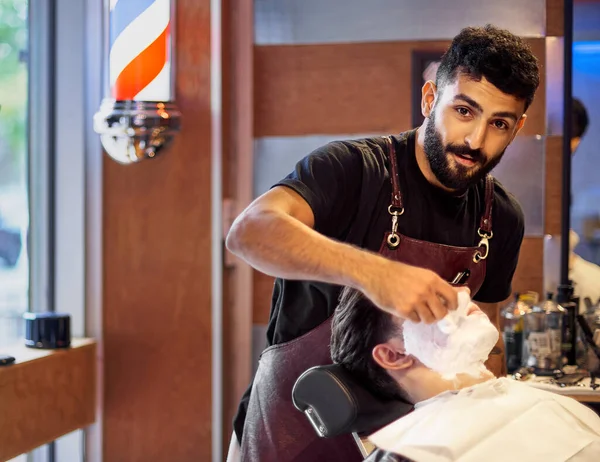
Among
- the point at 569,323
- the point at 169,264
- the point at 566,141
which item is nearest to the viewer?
the point at 569,323

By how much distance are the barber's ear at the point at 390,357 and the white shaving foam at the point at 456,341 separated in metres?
0.04

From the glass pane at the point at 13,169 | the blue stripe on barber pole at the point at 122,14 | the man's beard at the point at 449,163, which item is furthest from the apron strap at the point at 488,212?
the glass pane at the point at 13,169

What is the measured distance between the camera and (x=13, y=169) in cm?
309

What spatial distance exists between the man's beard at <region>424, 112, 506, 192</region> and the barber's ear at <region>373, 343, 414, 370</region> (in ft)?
1.47

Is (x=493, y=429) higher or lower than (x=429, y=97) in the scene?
lower

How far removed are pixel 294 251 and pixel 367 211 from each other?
0.49 meters

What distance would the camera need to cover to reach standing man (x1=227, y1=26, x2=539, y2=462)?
6.33ft

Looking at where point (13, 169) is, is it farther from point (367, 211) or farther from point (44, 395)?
point (367, 211)

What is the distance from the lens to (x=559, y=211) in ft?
10.1

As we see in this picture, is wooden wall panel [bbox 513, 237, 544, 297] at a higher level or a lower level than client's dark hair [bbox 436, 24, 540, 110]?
lower

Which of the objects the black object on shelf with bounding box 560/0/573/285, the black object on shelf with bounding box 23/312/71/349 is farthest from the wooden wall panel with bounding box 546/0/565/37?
the black object on shelf with bounding box 23/312/71/349

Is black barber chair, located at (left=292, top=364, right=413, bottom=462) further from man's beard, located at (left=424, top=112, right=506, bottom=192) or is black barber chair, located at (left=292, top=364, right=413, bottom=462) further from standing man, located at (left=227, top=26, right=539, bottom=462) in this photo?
man's beard, located at (left=424, top=112, right=506, bottom=192)

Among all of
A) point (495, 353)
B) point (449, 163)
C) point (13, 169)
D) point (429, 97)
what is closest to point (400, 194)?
point (449, 163)

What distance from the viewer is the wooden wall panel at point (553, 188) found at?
308 cm
